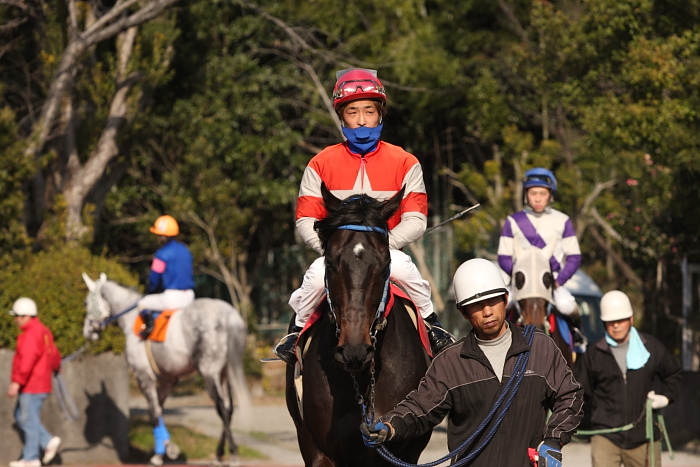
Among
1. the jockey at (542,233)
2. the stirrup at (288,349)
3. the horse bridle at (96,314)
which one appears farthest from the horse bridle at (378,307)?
the horse bridle at (96,314)

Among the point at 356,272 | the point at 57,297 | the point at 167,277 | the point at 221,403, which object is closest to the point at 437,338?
the point at 356,272

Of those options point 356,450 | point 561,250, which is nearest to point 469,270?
point 356,450

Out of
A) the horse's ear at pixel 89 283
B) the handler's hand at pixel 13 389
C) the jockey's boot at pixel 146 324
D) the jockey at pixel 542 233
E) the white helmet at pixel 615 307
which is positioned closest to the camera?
the white helmet at pixel 615 307

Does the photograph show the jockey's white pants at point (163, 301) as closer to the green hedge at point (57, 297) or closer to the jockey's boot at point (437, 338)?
the green hedge at point (57, 297)

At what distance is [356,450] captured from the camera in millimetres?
6453

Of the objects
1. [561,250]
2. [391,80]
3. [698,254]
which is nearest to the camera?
[561,250]

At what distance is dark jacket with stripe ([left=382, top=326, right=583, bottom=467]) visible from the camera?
5496mm

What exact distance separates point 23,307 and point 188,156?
29.4 ft

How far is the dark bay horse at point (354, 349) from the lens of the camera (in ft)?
19.3

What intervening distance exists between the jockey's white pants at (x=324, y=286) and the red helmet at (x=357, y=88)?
0.99 metres

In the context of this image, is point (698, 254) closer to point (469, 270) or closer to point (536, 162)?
point (536, 162)

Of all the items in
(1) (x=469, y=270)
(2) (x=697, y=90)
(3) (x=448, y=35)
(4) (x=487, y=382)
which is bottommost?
(4) (x=487, y=382)

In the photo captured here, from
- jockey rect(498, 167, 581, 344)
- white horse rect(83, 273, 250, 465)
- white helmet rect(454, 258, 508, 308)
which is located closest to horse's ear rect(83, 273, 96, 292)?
white horse rect(83, 273, 250, 465)

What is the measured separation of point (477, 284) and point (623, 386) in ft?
13.5
